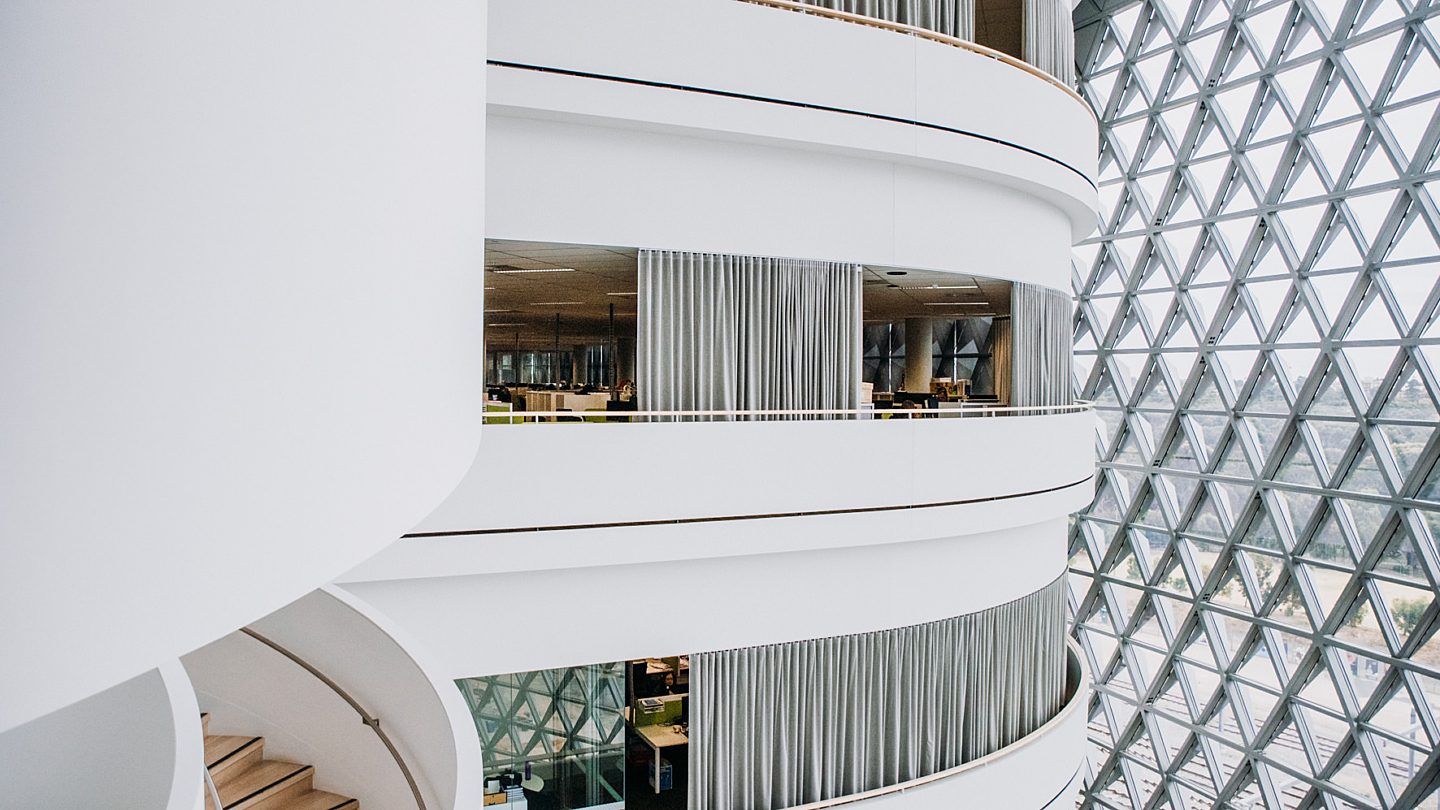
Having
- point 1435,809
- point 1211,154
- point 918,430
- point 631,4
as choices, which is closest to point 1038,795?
point 918,430

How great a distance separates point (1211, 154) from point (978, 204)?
15.0 m

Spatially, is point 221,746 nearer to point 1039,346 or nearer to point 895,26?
point 895,26

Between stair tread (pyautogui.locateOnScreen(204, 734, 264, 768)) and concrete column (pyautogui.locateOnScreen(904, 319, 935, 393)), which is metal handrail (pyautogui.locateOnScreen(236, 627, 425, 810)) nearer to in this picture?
stair tread (pyautogui.locateOnScreen(204, 734, 264, 768))

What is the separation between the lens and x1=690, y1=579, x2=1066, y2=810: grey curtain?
12.3 m

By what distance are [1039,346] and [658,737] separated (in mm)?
9004

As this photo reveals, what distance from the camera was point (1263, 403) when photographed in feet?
79.0

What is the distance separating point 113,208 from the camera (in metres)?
1.82

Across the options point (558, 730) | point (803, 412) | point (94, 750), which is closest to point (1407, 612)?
point (803, 412)

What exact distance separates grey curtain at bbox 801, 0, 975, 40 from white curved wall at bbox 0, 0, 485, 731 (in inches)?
452

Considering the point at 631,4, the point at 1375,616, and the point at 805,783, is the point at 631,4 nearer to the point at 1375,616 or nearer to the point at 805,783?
the point at 805,783

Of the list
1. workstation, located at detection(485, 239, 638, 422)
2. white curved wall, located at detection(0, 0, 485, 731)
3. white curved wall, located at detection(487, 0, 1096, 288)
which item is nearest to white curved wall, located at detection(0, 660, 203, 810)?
white curved wall, located at detection(0, 0, 485, 731)

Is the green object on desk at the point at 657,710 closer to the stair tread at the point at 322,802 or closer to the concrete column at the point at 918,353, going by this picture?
the stair tread at the point at 322,802

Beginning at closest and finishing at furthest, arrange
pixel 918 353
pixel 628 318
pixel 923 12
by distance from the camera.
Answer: pixel 923 12
pixel 628 318
pixel 918 353

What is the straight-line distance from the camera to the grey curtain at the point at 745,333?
11.8 m
